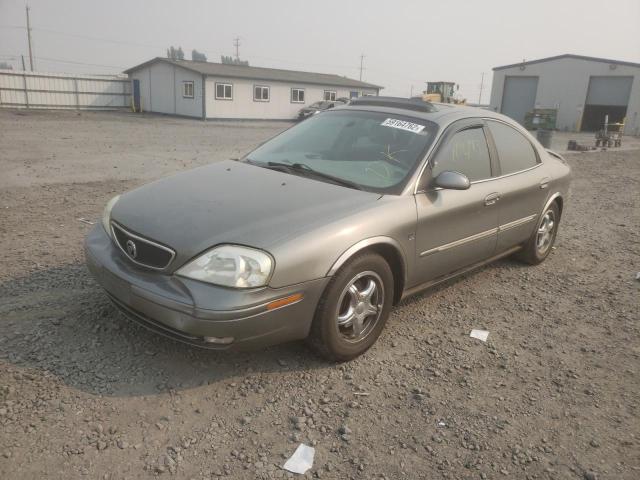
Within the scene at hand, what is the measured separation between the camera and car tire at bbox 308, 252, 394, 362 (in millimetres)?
3057

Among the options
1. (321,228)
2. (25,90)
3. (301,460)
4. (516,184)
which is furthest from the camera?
(25,90)

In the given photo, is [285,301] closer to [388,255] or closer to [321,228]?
[321,228]

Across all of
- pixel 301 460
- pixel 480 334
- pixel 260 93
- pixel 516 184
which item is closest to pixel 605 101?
pixel 260 93

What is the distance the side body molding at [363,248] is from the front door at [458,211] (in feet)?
0.67

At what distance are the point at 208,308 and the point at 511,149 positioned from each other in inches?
134

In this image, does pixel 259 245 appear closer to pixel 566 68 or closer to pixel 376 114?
pixel 376 114

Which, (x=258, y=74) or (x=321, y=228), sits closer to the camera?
(x=321, y=228)

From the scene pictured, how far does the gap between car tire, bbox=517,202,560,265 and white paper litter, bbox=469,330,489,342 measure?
1669mm

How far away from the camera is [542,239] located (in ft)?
18.0

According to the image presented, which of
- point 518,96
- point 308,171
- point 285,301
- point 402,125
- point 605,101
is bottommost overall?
point 285,301

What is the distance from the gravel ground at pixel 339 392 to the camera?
2482 mm

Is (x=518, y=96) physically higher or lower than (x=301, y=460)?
higher

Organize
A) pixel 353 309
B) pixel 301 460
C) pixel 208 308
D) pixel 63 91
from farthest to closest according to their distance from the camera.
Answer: pixel 63 91 < pixel 353 309 < pixel 208 308 < pixel 301 460

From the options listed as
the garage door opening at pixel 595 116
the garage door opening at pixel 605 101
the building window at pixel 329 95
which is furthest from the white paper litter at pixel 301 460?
the garage door opening at pixel 595 116
